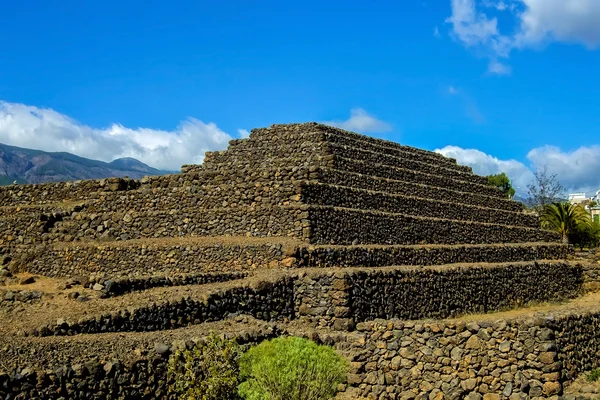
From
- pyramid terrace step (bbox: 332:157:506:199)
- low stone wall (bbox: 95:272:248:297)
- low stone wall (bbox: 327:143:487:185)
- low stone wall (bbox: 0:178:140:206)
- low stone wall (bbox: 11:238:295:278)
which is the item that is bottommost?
low stone wall (bbox: 95:272:248:297)

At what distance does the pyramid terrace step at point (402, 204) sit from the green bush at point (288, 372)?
841 centimetres

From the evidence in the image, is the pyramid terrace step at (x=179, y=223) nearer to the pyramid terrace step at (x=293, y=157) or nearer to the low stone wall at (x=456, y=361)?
the pyramid terrace step at (x=293, y=157)

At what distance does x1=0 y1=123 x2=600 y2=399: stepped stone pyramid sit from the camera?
1423 cm

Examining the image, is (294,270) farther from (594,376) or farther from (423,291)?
(594,376)

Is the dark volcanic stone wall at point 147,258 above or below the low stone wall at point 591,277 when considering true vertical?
below

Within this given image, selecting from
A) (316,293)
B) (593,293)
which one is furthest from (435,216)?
(316,293)

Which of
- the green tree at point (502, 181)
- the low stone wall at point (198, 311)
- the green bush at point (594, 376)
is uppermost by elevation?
the green tree at point (502, 181)

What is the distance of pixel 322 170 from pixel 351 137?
8022 millimetres

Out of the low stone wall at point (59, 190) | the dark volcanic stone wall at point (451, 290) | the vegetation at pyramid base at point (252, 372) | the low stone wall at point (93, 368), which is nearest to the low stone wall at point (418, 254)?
the dark volcanic stone wall at point (451, 290)

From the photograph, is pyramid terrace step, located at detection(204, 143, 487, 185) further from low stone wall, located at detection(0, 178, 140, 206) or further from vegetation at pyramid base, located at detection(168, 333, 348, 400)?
vegetation at pyramid base, located at detection(168, 333, 348, 400)

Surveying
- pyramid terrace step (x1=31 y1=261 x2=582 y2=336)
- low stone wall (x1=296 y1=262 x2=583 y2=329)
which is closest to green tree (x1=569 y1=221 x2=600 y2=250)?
low stone wall (x1=296 y1=262 x2=583 y2=329)

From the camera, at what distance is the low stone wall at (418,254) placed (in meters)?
20.4

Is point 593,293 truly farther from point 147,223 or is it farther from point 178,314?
point 178,314

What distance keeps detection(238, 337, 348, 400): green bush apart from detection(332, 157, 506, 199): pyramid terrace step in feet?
44.9
